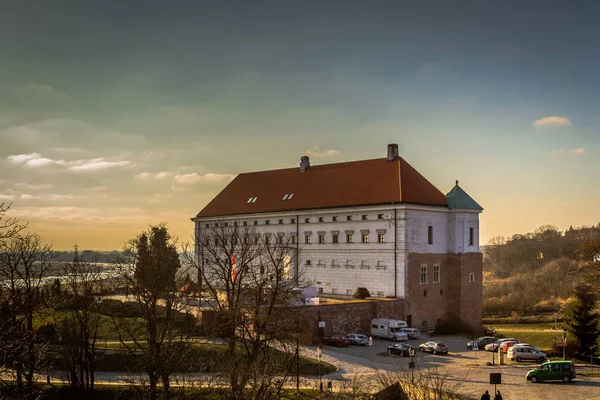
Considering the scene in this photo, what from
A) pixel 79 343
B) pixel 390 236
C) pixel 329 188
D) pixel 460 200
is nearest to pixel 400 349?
pixel 390 236

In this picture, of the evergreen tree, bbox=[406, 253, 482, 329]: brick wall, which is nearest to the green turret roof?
bbox=[406, 253, 482, 329]: brick wall

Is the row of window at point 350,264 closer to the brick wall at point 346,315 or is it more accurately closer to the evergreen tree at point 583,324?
the brick wall at point 346,315

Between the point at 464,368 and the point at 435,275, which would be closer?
the point at 464,368

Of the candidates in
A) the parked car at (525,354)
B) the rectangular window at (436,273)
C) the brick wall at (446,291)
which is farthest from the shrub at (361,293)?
the parked car at (525,354)

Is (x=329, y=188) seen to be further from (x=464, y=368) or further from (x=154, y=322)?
(x=154, y=322)

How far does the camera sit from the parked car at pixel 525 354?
137ft

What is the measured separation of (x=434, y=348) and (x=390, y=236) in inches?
496

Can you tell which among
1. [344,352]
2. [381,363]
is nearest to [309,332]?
[344,352]

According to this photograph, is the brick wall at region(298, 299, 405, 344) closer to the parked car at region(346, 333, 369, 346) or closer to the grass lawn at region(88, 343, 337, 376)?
the parked car at region(346, 333, 369, 346)

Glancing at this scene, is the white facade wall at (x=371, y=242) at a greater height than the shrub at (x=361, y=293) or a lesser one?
greater

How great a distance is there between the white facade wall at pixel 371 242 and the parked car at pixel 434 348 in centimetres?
826

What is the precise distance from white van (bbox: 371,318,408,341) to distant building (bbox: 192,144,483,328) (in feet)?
13.5

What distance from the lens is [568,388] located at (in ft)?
107

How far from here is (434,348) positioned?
4428 cm
